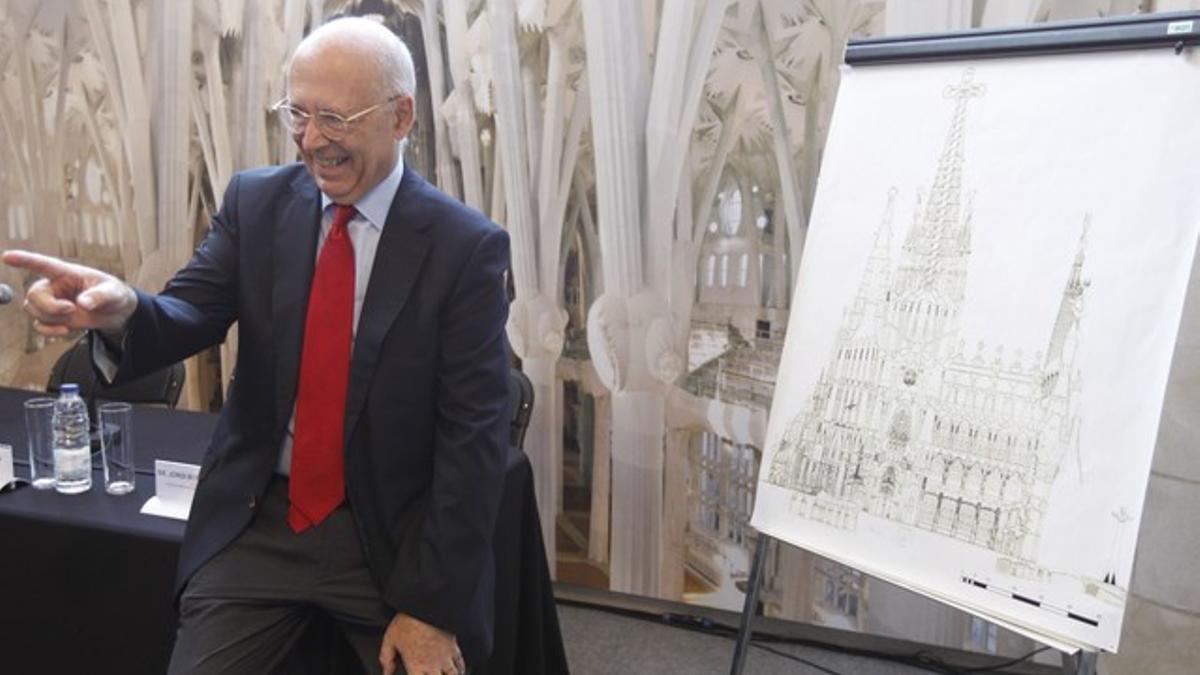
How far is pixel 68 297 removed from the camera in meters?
1.28

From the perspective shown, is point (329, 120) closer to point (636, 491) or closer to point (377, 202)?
point (377, 202)

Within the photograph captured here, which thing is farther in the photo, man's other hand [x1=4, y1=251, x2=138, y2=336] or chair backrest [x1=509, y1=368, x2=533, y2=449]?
chair backrest [x1=509, y1=368, x2=533, y2=449]

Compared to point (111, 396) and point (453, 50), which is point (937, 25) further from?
point (111, 396)

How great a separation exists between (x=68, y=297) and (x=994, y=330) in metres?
1.55

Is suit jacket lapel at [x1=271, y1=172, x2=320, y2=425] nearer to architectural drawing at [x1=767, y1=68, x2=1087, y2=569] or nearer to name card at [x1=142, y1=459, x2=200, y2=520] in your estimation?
name card at [x1=142, y1=459, x2=200, y2=520]

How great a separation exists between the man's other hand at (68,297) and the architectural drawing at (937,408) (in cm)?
126

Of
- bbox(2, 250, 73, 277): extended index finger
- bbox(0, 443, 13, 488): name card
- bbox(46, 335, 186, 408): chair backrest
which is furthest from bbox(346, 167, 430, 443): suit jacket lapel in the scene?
bbox(46, 335, 186, 408): chair backrest

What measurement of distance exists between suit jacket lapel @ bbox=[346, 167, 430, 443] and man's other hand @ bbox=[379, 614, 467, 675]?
34 centimetres

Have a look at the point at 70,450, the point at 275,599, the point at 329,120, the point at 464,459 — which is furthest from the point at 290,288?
the point at 70,450

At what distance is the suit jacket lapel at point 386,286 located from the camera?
4.64 feet

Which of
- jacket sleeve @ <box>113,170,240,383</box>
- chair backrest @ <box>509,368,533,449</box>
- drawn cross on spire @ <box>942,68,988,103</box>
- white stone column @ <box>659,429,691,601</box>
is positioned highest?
drawn cross on spire @ <box>942,68,988,103</box>

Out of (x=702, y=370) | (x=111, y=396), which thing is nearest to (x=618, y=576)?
(x=702, y=370)

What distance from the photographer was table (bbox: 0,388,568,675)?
1.62 metres

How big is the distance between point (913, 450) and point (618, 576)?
1431 mm
